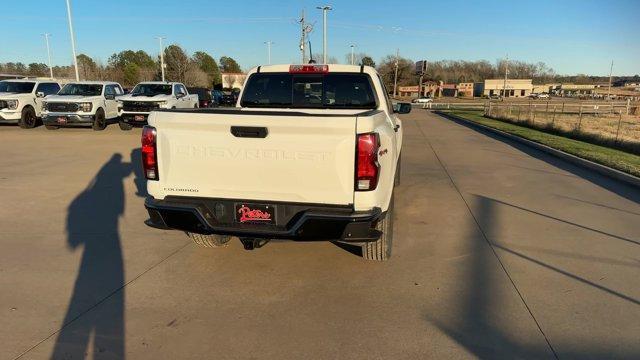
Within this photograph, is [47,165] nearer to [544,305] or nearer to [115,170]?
[115,170]

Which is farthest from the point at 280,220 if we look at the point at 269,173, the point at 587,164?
the point at 587,164

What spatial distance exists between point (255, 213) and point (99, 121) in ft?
54.2

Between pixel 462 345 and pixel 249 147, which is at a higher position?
pixel 249 147

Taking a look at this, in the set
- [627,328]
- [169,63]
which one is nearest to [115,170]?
[627,328]

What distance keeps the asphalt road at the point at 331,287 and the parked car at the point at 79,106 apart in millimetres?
10434

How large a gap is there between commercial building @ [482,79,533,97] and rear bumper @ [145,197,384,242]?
13599 cm

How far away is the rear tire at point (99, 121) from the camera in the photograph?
57.2 feet

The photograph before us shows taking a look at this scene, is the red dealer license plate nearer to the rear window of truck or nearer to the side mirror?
the rear window of truck

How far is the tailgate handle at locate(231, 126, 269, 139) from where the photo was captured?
3582 millimetres

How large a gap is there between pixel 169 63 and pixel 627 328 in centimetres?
9585

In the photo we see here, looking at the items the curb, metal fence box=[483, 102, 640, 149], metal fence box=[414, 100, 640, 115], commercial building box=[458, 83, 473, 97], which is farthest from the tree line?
commercial building box=[458, 83, 473, 97]

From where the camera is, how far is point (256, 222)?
3.75 m

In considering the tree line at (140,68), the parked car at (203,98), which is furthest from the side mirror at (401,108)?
the tree line at (140,68)

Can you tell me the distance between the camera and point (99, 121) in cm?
1783
